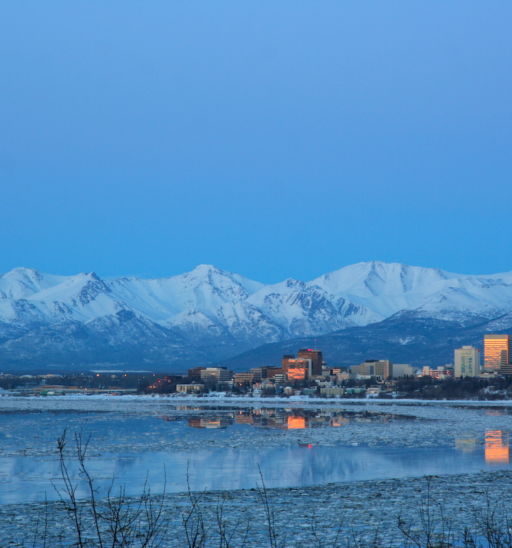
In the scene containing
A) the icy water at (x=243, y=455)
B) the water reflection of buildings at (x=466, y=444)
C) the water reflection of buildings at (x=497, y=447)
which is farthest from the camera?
the water reflection of buildings at (x=466, y=444)

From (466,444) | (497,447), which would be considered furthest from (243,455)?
(497,447)

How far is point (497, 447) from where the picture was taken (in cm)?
5300

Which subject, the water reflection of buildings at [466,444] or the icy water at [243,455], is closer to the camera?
the icy water at [243,455]

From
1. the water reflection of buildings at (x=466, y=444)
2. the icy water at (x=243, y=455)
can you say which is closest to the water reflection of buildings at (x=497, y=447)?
the icy water at (x=243, y=455)

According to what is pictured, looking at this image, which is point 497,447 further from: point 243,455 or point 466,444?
point 243,455

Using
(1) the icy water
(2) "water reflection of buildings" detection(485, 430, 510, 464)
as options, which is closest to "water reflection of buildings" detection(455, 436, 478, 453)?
(1) the icy water

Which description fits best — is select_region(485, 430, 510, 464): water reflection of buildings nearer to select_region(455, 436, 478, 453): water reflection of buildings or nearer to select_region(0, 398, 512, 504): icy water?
select_region(0, 398, 512, 504): icy water

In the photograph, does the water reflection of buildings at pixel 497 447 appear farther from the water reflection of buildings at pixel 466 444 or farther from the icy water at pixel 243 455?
the water reflection of buildings at pixel 466 444

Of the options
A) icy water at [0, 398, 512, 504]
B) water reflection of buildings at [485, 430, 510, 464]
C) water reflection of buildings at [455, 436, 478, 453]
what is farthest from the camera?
water reflection of buildings at [455, 436, 478, 453]

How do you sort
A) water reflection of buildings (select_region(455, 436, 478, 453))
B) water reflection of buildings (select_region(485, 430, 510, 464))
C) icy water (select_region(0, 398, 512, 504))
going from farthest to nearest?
water reflection of buildings (select_region(455, 436, 478, 453)), water reflection of buildings (select_region(485, 430, 510, 464)), icy water (select_region(0, 398, 512, 504))

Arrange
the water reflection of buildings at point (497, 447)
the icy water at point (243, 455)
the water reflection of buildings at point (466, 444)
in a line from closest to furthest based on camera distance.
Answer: the icy water at point (243, 455), the water reflection of buildings at point (497, 447), the water reflection of buildings at point (466, 444)

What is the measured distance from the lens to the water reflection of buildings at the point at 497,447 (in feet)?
150

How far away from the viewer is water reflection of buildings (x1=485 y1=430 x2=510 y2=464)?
4577 cm

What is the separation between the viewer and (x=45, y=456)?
1823 inches
